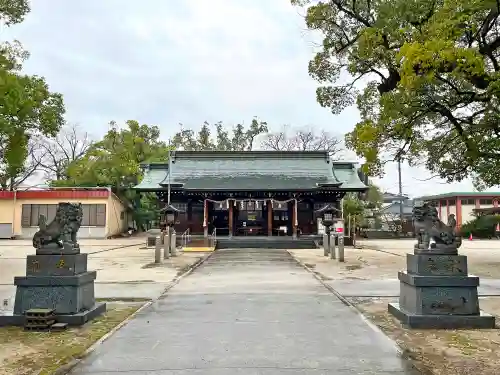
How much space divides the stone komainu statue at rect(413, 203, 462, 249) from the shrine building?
22671 mm

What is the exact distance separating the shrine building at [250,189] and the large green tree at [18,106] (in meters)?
15.9

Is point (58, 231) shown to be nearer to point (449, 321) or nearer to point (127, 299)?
point (127, 299)

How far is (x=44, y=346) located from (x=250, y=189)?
2514 cm

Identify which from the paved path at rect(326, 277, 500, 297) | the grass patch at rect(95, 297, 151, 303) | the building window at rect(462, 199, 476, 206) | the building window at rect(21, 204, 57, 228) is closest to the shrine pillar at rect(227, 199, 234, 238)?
the building window at rect(21, 204, 57, 228)

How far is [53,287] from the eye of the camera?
6.59 metres

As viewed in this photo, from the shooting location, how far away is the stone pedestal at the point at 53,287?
21.5ft

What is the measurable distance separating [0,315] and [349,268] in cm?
1097

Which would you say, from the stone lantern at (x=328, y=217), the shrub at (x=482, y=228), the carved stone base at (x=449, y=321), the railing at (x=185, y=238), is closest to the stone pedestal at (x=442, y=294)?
the carved stone base at (x=449, y=321)

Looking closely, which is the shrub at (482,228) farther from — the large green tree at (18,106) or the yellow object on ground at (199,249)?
the large green tree at (18,106)

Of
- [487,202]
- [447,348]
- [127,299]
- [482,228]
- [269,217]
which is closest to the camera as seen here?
[447,348]

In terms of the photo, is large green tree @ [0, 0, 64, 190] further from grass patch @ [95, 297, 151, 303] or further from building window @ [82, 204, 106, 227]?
building window @ [82, 204, 106, 227]

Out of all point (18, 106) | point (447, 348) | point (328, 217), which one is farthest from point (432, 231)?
point (328, 217)

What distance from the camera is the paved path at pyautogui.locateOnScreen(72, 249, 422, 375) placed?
4582mm

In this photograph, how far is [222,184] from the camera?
31.8m
